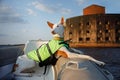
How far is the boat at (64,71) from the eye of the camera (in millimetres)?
4118

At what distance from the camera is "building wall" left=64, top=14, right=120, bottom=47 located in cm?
6438

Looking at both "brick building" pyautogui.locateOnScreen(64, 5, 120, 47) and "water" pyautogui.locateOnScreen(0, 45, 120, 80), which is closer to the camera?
"water" pyautogui.locateOnScreen(0, 45, 120, 80)

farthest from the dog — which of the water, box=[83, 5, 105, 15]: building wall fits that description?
box=[83, 5, 105, 15]: building wall

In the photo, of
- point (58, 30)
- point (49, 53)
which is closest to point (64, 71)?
point (49, 53)

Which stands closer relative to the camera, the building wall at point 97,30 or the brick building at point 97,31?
the brick building at point 97,31

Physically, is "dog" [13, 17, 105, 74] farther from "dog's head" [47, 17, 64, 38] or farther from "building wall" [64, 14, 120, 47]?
"building wall" [64, 14, 120, 47]

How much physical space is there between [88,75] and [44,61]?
5.27ft

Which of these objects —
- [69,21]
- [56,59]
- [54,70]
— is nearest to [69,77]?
[54,70]

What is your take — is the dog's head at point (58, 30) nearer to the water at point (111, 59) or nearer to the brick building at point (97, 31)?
the water at point (111, 59)

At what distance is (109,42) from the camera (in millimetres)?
64250

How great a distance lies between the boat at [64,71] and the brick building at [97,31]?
59.4 metres

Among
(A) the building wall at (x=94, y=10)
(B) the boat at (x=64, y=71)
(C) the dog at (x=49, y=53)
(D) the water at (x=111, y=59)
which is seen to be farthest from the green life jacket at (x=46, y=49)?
(A) the building wall at (x=94, y=10)

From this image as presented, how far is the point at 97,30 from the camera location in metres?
65.4

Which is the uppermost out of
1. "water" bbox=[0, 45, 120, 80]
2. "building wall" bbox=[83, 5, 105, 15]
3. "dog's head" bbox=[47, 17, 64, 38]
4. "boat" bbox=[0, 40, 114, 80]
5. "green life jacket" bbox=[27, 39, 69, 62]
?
"building wall" bbox=[83, 5, 105, 15]
